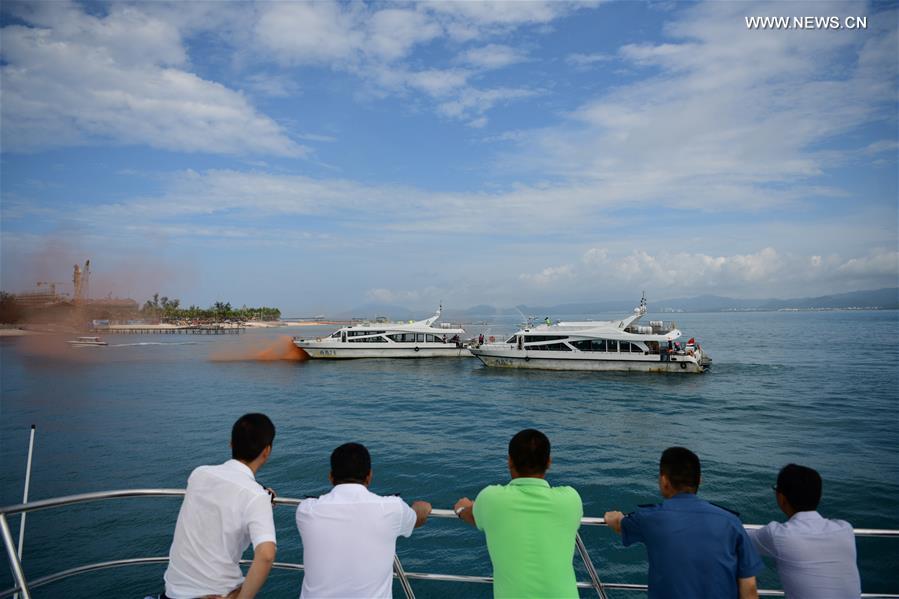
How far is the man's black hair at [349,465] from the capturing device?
9.55ft

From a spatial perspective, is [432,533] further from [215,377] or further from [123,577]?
[215,377]

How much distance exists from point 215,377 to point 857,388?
1900 inches

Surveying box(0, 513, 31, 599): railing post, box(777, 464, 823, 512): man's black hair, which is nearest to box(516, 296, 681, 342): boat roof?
box(777, 464, 823, 512): man's black hair

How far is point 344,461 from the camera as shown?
292 cm

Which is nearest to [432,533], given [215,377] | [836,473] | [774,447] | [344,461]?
[344,461]

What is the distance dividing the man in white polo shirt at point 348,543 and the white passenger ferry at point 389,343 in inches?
1797

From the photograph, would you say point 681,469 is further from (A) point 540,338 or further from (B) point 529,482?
(A) point 540,338

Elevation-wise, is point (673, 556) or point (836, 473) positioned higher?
point (673, 556)

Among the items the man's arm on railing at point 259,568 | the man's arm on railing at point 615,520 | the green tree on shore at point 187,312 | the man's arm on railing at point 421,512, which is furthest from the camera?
the green tree on shore at point 187,312

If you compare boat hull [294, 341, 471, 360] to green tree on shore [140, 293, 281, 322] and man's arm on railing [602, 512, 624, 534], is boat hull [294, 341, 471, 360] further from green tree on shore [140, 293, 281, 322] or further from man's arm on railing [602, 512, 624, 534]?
green tree on shore [140, 293, 281, 322]

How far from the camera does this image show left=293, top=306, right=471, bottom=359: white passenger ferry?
48312 millimetres

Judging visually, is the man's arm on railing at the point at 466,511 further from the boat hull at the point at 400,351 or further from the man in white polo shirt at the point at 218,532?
the boat hull at the point at 400,351

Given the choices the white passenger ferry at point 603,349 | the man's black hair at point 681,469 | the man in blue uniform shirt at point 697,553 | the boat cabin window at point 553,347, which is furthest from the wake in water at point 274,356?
the man in blue uniform shirt at point 697,553

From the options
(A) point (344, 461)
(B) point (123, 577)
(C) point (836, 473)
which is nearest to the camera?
(A) point (344, 461)
